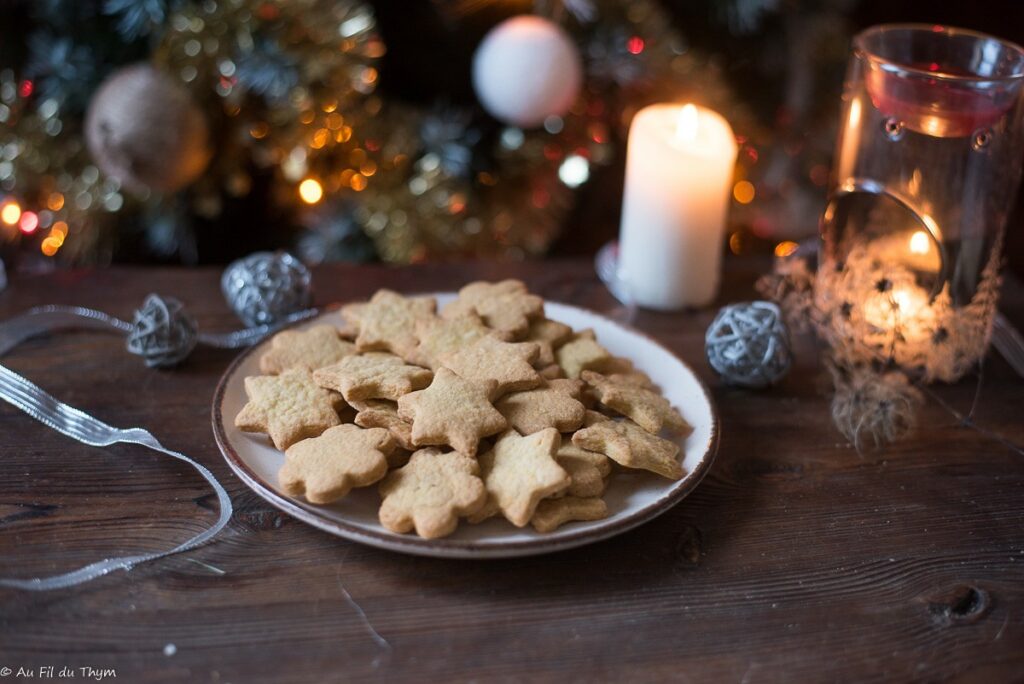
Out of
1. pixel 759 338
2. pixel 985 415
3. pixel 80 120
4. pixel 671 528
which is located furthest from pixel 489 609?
pixel 80 120

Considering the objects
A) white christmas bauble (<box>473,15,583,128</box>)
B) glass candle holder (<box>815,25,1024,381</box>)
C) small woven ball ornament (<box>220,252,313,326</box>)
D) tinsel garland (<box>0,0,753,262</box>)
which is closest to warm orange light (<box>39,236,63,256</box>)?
tinsel garland (<box>0,0,753,262</box>)

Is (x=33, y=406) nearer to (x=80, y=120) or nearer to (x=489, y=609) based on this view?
(x=489, y=609)

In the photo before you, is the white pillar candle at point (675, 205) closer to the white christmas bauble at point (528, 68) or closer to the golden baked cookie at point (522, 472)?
the white christmas bauble at point (528, 68)

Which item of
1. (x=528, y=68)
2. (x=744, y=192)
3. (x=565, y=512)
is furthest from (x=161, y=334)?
(x=744, y=192)

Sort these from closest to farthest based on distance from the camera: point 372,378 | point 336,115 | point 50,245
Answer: point 372,378
point 336,115
point 50,245

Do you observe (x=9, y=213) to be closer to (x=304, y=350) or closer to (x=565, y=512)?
(x=304, y=350)

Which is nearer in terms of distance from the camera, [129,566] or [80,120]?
[129,566]
